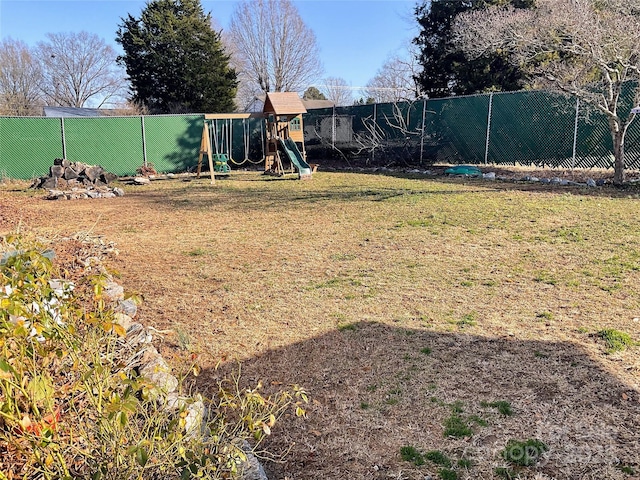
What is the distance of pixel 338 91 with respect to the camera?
3694cm

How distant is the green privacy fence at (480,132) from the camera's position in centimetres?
1023

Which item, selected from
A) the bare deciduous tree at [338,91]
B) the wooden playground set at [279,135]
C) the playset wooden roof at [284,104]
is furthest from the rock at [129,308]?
the bare deciduous tree at [338,91]

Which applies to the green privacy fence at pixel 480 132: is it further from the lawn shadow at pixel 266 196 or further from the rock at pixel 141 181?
the rock at pixel 141 181

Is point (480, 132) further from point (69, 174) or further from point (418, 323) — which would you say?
point (418, 323)

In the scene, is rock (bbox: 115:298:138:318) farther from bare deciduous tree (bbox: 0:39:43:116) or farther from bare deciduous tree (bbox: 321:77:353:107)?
bare deciduous tree (bbox: 321:77:353:107)

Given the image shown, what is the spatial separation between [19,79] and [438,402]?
35.3 meters

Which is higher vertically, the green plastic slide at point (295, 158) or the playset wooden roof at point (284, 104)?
the playset wooden roof at point (284, 104)

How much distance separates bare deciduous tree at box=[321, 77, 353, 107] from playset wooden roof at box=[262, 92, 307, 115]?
24693mm

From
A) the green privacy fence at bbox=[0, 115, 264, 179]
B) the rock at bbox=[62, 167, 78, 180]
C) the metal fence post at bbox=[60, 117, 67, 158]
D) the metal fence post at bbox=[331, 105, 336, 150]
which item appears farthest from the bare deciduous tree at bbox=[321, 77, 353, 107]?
the rock at bbox=[62, 167, 78, 180]

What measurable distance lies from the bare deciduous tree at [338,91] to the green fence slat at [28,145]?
87.1 ft

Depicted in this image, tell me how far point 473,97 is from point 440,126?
1.11 metres

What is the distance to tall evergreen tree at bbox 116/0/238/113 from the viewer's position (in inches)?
932

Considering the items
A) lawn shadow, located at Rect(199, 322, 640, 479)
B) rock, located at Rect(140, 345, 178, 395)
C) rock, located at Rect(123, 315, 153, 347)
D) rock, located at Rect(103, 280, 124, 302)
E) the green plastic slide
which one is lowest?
lawn shadow, located at Rect(199, 322, 640, 479)

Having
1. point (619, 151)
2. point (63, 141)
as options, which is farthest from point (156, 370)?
point (63, 141)
